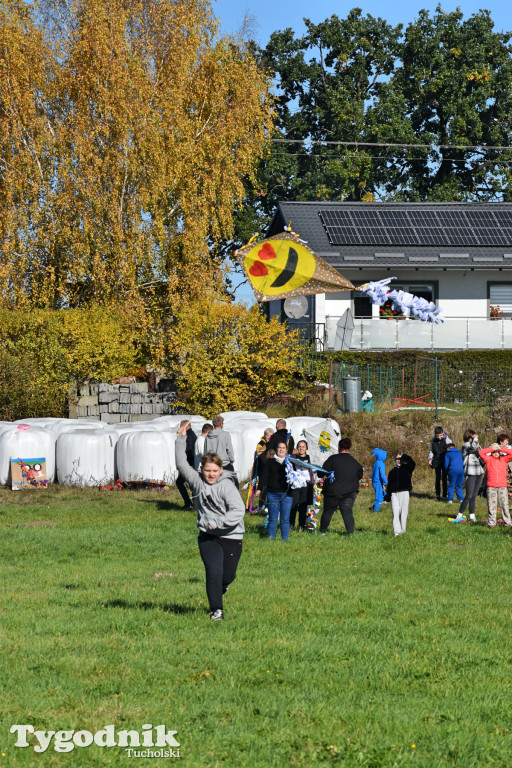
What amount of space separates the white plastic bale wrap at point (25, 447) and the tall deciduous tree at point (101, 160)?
394 inches

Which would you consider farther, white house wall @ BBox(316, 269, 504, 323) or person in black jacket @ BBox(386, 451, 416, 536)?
white house wall @ BBox(316, 269, 504, 323)

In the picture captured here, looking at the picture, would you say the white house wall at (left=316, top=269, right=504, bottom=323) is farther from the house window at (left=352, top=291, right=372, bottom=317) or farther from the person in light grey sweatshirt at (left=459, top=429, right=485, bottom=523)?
the person in light grey sweatshirt at (left=459, top=429, right=485, bottom=523)

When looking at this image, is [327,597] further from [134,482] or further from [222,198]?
[222,198]

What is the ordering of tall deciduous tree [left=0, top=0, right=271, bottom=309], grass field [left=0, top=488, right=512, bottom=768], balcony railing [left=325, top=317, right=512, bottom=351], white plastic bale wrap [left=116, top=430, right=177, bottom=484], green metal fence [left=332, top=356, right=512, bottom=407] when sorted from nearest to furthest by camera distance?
1. grass field [left=0, top=488, right=512, bottom=768]
2. white plastic bale wrap [left=116, top=430, right=177, bottom=484]
3. green metal fence [left=332, top=356, right=512, bottom=407]
4. tall deciduous tree [left=0, top=0, right=271, bottom=309]
5. balcony railing [left=325, top=317, right=512, bottom=351]

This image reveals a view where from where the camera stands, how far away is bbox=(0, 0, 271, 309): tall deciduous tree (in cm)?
3052

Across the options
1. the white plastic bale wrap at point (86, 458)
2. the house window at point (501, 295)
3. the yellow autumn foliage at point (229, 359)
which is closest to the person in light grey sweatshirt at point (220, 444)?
the white plastic bale wrap at point (86, 458)

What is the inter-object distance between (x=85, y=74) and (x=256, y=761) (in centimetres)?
2874

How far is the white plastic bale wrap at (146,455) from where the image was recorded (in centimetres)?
1998

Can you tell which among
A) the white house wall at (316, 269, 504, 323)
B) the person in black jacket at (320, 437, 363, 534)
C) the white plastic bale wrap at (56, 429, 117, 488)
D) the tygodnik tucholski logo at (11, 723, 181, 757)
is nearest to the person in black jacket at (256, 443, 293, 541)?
the person in black jacket at (320, 437, 363, 534)

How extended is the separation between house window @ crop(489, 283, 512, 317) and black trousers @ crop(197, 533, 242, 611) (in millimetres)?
28093

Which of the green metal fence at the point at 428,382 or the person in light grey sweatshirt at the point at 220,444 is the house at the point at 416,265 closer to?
the green metal fence at the point at 428,382

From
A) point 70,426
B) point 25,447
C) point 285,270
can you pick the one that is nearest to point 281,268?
point 285,270

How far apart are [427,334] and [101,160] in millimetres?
12492

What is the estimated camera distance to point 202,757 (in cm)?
581
